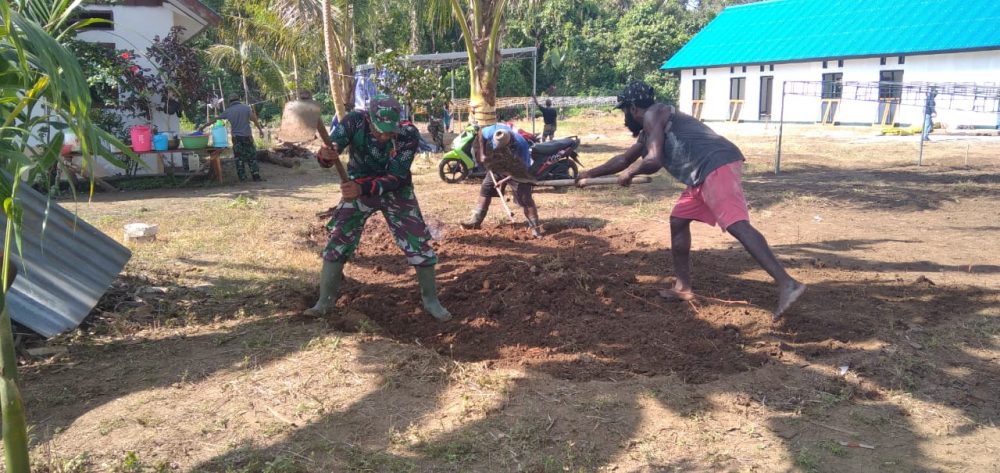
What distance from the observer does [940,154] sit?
15.4m

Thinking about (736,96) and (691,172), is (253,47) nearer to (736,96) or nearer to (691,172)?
(736,96)

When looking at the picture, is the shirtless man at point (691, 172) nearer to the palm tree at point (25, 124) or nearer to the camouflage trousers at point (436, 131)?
the palm tree at point (25, 124)

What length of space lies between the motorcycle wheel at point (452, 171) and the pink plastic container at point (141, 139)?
186 inches

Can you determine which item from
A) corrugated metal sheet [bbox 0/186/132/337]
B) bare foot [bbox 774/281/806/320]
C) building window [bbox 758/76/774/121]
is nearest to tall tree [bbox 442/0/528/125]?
corrugated metal sheet [bbox 0/186/132/337]

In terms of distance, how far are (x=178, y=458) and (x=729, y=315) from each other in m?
3.58

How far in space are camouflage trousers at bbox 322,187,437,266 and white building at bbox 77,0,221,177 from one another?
8.81m

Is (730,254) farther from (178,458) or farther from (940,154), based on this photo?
(940,154)

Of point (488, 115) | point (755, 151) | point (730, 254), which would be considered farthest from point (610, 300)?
point (755, 151)

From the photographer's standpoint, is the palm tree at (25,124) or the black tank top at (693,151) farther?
the black tank top at (693,151)

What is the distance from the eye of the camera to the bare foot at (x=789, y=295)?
4730 millimetres

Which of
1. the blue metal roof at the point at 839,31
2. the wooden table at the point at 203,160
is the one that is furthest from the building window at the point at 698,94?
the wooden table at the point at 203,160

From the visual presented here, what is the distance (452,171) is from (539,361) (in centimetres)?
844

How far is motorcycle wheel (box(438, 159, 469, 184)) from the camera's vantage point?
12.2 meters

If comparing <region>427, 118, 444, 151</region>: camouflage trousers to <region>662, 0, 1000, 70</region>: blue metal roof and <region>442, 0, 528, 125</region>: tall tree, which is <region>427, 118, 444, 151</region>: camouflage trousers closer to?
<region>442, 0, 528, 125</region>: tall tree
